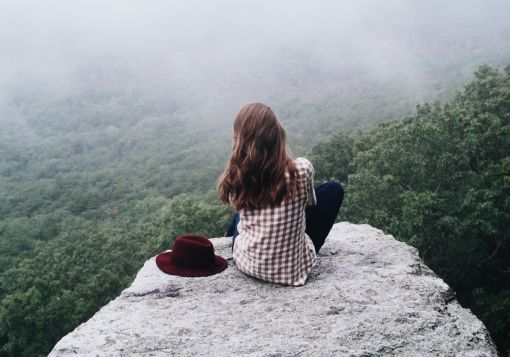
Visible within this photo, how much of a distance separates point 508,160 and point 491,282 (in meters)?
4.53

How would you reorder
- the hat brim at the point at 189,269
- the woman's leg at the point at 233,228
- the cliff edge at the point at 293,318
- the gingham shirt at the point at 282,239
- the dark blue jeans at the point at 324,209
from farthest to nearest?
the woman's leg at the point at 233,228 → the hat brim at the point at 189,269 → the dark blue jeans at the point at 324,209 → the gingham shirt at the point at 282,239 → the cliff edge at the point at 293,318

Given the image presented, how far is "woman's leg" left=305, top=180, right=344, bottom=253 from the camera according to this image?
4406 mm

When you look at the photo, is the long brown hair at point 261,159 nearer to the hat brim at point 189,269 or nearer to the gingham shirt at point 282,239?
the gingham shirt at point 282,239

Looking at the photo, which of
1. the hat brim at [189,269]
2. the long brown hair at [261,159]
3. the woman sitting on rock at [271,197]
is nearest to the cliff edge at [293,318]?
the hat brim at [189,269]

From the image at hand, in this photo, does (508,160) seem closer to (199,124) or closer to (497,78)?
(497,78)

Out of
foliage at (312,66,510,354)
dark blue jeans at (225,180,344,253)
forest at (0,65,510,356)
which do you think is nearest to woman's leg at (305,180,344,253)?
dark blue jeans at (225,180,344,253)

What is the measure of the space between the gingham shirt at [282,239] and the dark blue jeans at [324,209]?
0.16 m

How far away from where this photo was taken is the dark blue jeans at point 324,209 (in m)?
4.41

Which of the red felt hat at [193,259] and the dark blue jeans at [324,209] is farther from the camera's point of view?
the red felt hat at [193,259]

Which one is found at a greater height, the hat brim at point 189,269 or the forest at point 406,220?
the hat brim at point 189,269

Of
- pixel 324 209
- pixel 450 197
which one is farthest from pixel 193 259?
pixel 450 197

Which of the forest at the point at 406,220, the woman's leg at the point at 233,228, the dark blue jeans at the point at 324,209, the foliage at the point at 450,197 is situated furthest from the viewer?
the forest at the point at 406,220

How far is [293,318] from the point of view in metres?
3.79

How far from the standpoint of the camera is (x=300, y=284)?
14.2 ft
